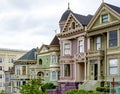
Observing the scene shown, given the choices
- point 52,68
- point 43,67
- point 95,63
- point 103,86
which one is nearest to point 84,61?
point 95,63

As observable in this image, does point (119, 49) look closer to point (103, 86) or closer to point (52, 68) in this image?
point (103, 86)

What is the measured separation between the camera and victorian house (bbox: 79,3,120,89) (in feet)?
126

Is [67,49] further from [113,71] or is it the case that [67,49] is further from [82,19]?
[113,71]

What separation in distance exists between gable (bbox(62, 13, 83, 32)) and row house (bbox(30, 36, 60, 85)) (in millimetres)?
6307

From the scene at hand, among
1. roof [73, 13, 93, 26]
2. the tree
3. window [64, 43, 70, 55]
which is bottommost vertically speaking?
the tree

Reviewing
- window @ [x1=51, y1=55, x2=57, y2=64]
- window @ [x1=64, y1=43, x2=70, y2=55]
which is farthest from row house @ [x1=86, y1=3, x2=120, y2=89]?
window @ [x1=51, y1=55, x2=57, y2=64]

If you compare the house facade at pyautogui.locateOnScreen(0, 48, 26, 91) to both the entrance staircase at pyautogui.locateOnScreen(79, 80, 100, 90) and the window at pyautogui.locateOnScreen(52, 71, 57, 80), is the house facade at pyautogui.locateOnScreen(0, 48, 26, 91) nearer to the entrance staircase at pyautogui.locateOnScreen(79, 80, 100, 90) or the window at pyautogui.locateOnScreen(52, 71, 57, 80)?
the window at pyautogui.locateOnScreen(52, 71, 57, 80)

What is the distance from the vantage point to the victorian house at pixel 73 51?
4478 centimetres

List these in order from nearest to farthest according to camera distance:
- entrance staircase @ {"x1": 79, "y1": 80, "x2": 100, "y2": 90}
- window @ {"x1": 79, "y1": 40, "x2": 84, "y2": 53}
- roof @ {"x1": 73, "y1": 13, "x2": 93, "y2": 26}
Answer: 1. entrance staircase @ {"x1": 79, "y1": 80, "x2": 100, "y2": 90}
2. window @ {"x1": 79, "y1": 40, "x2": 84, "y2": 53}
3. roof @ {"x1": 73, "y1": 13, "x2": 93, "y2": 26}

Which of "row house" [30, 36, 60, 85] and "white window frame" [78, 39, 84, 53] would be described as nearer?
"white window frame" [78, 39, 84, 53]

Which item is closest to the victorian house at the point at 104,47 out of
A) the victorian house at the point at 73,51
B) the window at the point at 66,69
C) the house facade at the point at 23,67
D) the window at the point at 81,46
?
the victorian house at the point at 73,51

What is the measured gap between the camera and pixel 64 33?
48250 millimetres

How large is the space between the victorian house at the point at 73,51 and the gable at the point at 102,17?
187cm

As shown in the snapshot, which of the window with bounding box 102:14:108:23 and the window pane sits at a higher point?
the window with bounding box 102:14:108:23
